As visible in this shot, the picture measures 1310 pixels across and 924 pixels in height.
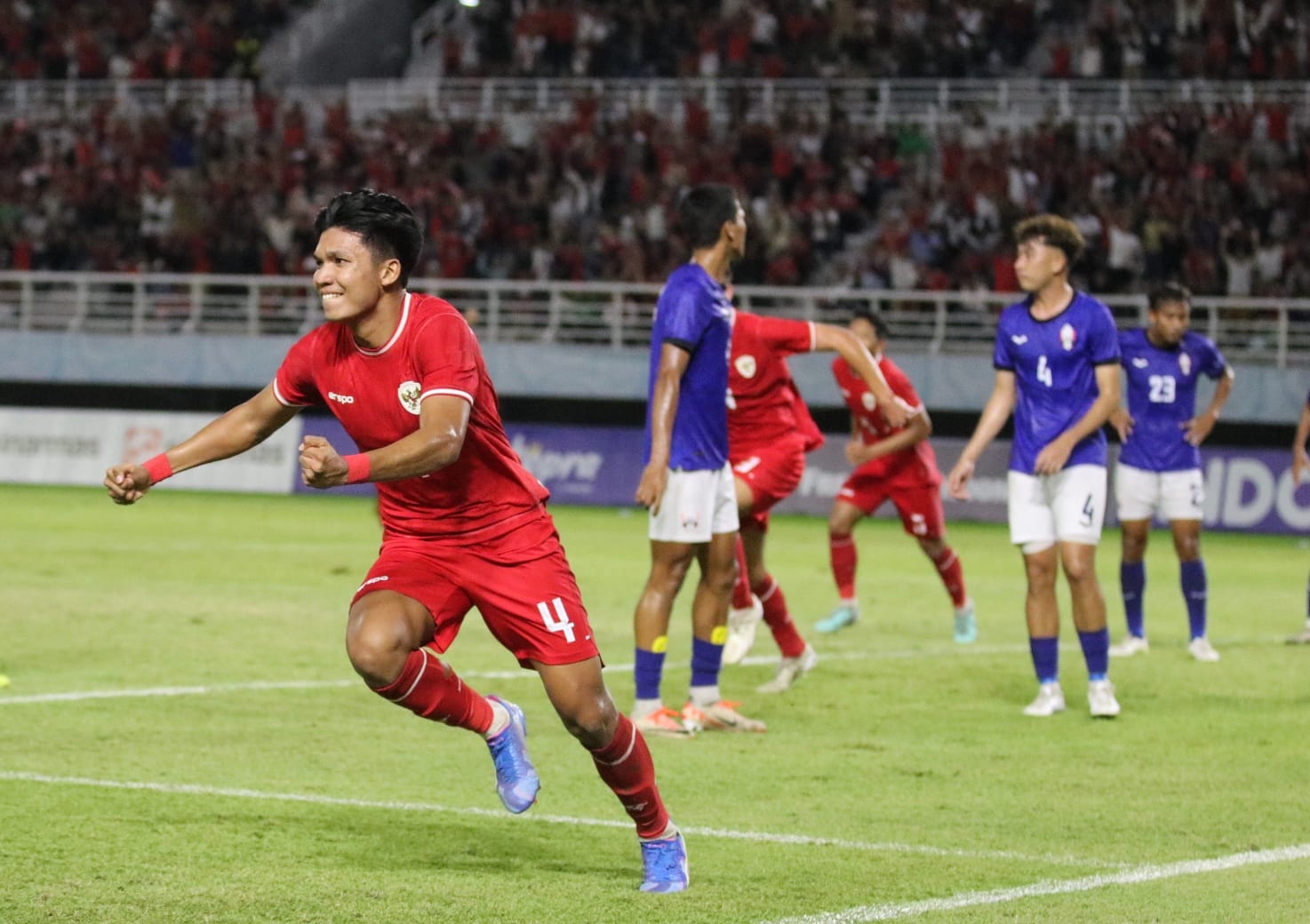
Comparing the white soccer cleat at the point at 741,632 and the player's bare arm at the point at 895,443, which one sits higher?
the player's bare arm at the point at 895,443

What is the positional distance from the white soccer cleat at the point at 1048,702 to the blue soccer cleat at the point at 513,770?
179 inches

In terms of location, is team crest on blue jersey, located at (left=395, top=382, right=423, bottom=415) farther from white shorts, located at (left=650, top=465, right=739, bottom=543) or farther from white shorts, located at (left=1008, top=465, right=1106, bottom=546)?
white shorts, located at (left=1008, top=465, right=1106, bottom=546)

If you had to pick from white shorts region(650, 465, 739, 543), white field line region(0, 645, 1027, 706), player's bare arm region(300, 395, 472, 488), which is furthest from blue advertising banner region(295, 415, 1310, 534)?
player's bare arm region(300, 395, 472, 488)

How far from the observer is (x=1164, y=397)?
13672mm

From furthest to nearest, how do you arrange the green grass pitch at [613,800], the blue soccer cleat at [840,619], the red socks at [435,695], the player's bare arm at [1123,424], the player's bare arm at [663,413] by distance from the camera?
the blue soccer cleat at [840,619] → the player's bare arm at [1123,424] → the player's bare arm at [663,413] → the red socks at [435,695] → the green grass pitch at [613,800]

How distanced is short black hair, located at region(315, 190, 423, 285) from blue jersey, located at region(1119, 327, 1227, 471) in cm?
843

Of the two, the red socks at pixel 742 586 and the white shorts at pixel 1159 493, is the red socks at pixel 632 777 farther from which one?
the white shorts at pixel 1159 493

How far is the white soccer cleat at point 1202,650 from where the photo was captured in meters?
13.4

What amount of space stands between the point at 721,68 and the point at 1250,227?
10.7 meters

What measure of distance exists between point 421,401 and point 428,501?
0.55m

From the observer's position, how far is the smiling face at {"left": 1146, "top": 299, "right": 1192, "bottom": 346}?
44.4 feet

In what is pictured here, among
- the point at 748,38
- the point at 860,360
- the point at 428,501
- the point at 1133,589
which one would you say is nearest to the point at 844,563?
the point at 1133,589

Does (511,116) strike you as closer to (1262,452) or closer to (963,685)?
(1262,452)

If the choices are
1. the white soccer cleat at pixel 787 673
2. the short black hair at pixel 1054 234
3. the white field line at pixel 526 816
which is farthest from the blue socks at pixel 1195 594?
the white field line at pixel 526 816
